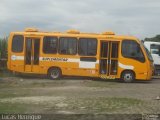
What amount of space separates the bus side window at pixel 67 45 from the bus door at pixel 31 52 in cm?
126

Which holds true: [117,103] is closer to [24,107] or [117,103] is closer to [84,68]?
[24,107]

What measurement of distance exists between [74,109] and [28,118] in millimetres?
2217

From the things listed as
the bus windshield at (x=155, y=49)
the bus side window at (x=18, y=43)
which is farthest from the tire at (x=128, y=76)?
the bus windshield at (x=155, y=49)

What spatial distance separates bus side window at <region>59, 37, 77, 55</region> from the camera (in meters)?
28.0

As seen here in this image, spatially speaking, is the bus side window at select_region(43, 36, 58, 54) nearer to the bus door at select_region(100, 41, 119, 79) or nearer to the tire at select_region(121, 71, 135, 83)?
the bus door at select_region(100, 41, 119, 79)

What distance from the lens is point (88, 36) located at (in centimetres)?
2800

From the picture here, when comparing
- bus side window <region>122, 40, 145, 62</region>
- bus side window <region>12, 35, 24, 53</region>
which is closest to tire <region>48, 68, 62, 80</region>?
bus side window <region>12, 35, 24, 53</region>

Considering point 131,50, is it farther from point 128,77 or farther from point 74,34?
point 74,34

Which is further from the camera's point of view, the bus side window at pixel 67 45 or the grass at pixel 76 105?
the bus side window at pixel 67 45

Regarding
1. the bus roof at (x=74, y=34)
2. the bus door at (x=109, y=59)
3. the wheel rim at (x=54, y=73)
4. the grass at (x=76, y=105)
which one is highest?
the bus roof at (x=74, y=34)

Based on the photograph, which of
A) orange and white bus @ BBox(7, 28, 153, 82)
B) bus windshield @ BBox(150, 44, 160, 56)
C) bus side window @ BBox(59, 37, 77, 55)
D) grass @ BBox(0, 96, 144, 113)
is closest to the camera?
grass @ BBox(0, 96, 144, 113)

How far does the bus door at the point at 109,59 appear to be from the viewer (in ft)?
91.0

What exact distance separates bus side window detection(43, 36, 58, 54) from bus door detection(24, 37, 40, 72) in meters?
0.38

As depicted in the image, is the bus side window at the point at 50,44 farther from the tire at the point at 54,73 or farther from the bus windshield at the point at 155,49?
the bus windshield at the point at 155,49
